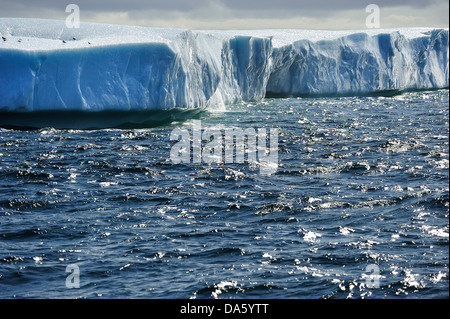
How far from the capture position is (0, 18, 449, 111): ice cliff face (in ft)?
71.4

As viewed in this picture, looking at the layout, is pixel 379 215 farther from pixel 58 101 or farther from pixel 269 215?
pixel 58 101

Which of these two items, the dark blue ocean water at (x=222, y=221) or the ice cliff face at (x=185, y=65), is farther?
the ice cliff face at (x=185, y=65)

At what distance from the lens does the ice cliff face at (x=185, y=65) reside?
21.8m

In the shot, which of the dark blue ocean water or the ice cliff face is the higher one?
the ice cliff face

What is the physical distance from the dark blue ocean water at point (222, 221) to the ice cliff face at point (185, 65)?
1.90 m

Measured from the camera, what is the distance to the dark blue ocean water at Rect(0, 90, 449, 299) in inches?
370

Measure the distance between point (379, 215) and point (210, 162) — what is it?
6.35m

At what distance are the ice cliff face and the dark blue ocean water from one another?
1.90m

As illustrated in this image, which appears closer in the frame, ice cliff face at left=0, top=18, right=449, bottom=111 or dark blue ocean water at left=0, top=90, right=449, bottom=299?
dark blue ocean water at left=0, top=90, right=449, bottom=299

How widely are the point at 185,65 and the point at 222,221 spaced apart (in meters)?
13.2

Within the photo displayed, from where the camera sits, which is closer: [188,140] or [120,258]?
[120,258]

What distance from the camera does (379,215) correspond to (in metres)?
12.4
